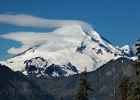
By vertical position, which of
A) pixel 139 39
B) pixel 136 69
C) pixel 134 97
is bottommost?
pixel 134 97

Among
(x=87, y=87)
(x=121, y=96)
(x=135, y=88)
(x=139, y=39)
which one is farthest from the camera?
(x=121, y=96)

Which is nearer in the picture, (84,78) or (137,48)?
(137,48)

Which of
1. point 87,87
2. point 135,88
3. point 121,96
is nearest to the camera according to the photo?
point 135,88

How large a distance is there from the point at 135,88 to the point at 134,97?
0.73 m

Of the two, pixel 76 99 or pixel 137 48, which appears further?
pixel 76 99

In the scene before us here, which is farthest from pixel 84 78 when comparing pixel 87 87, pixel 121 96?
pixel 121 96

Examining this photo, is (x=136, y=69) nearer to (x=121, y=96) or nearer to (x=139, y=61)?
(x=139, y=61)

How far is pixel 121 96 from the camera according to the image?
73000 mm

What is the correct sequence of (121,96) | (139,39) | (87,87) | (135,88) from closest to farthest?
(135,88) → (139,39) → (87,87) → (121,96)

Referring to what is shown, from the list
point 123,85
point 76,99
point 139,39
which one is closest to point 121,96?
point 123,85

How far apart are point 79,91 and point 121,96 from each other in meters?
19.0

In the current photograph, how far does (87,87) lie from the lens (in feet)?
181

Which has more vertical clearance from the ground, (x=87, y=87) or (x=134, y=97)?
(x=87, y=87)

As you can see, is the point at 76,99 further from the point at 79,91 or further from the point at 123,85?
the point at 123,85
